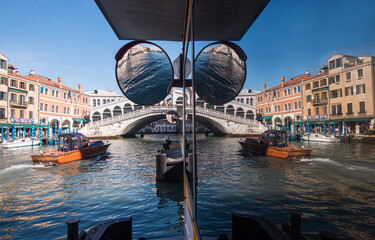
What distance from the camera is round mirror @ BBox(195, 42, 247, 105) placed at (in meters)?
2.21

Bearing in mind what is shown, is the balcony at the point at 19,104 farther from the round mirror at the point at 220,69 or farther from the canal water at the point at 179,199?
the round mirror at the point at 220,69

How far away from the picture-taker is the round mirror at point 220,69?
87.0 inches

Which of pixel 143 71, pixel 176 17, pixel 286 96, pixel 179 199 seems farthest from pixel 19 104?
pixel 176 17

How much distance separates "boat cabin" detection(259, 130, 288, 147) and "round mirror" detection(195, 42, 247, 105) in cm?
1179

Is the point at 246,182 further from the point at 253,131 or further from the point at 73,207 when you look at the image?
the point at 253,131

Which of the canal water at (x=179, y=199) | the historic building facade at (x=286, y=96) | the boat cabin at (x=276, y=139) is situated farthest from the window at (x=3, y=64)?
the historic building facade at (x=286, y=96)

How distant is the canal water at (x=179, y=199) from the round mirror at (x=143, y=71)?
112 inches

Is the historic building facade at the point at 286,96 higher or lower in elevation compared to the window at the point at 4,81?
lower

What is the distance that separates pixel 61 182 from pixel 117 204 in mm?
3746

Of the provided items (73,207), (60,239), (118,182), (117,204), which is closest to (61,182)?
(118,182)

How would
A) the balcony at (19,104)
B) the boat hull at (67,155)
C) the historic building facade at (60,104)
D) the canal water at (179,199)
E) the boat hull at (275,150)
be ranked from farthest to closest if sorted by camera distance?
1. the historic building facade at (60,104)
2. the balcony at (19,104)
3. the boat hull at (275,150)
4. the boat hull at (67,155)
5. the canal water at (179,199)

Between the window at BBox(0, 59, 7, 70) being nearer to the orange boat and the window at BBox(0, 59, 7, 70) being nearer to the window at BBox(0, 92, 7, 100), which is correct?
the window at BBox(0, 92, 7, 100)

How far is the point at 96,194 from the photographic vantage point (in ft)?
21.7

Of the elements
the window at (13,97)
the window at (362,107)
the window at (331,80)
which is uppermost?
the window at (13,97)
